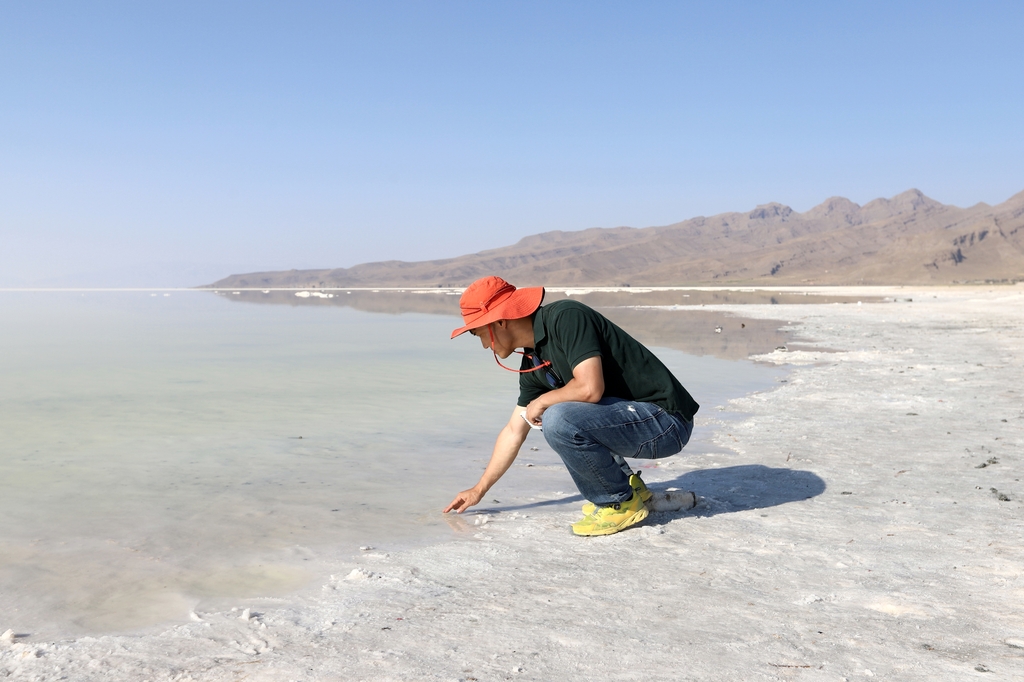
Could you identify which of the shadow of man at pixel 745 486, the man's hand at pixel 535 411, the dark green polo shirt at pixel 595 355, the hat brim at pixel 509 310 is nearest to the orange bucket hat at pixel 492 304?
the hat brim at pixel 509 310

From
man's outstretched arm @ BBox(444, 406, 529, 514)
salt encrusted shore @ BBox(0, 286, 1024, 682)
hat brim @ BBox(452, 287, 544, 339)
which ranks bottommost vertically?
salt encrusted shore @ BBox(0, 286, 1024, 682)

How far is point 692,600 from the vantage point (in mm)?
3068

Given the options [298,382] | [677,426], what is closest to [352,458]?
[677,426]

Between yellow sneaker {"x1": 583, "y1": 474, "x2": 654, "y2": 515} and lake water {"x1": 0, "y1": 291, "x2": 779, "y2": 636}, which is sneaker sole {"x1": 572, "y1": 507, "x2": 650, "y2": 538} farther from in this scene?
lake water {"x1": 0, "y1": 291, "x2": 779, "y2": 636}

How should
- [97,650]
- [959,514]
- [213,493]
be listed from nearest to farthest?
[97,650] → [959,514] → [213,493]

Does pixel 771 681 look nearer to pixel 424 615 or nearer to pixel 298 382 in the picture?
pixel 424 615

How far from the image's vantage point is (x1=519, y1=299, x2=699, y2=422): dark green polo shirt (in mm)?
3580

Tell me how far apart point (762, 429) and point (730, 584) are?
3762 millimetres

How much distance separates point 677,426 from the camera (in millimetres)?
3959

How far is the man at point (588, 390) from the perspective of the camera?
3613 mm

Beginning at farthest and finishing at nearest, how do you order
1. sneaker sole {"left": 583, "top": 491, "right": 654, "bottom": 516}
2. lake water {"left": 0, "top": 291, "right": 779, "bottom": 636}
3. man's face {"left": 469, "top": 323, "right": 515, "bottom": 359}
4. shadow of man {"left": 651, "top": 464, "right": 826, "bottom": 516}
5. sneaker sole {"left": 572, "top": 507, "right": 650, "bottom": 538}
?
shadow of man {"left": 651, "top": 464, "right": 826, "bottom": 516} < sneaker sole {"left": 583, "top": 491, "right": 654, "bottom": 516} < sneaker sole {"left": 572, "top": 507, "right": 650, "bottom": 538} < man's face {"left": 469, "top": 323, "right": 515, "bottom": 359} < lake water {"left": 0, "top": 291, "right": 779, "bottom": 636}

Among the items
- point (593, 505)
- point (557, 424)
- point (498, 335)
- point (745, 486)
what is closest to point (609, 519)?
point (593, 505)

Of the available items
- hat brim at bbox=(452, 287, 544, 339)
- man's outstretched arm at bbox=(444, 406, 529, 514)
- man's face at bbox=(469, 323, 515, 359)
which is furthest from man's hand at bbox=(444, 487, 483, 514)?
hat brim at bbox=(452, 287, 544, 339)

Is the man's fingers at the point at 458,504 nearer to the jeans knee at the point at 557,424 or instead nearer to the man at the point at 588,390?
the man at the point at 588,390
